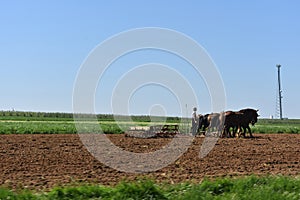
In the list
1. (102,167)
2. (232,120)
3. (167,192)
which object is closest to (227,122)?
(232,120)

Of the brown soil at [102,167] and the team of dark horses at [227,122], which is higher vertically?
the team of dark horses at [227,122]

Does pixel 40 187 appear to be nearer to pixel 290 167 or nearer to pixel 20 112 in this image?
pixel 290 167

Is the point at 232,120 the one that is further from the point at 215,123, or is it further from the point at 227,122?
the point at 215,123

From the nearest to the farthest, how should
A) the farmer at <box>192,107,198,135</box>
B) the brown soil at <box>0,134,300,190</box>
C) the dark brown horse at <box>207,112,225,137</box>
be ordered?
the brown soil at <box>0,134,300,190</box> < the farmer at <box>192,107,198,135</box> < the dark brown horse at <box>207,112,225,137</box>

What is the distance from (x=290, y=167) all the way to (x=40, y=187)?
905cm

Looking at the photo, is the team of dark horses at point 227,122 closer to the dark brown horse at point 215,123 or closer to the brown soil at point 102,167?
the dark brown horse at point 215,123

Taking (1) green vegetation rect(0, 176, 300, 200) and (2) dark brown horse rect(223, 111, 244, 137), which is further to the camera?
(2) dark brown horse rect(223, 111, 244, 137)

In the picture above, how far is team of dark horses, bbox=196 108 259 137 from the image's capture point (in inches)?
1522

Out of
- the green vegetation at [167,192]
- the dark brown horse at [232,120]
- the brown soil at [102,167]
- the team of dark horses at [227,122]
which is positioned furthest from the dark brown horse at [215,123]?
the green vegetation at [167,192]

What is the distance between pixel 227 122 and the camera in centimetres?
3878

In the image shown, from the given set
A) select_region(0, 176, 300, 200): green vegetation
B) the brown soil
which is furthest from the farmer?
select_region(0, 176, 300, 200): green vegetation

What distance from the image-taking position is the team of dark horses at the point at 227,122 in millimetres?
38656

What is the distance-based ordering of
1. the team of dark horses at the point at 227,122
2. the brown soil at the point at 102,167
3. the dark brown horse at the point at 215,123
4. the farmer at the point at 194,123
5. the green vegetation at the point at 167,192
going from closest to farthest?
the green vegetation at the point at 167,192 < the brown soil at the point at 102,167 < the farmer at the point at 194,123 < the team of dark horses at the point at 227,122 < the dark brown horse at the point at 215,123

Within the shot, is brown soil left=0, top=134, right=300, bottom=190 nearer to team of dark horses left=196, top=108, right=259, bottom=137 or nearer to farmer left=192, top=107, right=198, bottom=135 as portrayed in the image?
farmer left=192, top=107, right=198, bottom=135
